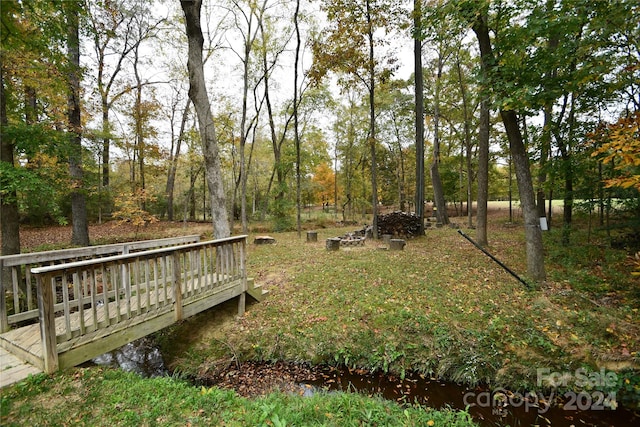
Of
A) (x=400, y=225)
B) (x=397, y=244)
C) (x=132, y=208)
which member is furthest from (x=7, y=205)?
(x=400, y=225)

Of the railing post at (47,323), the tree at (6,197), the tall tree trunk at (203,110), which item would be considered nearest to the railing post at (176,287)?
the railing post at (47,323)

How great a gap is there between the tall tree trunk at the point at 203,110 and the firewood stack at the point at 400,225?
26.2ft

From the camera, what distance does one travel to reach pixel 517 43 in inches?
213

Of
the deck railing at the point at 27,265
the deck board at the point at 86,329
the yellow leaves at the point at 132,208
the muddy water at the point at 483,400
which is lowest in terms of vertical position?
the muddy water at the point at 483,400

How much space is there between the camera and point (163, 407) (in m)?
2.50

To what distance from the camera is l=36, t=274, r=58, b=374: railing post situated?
2480mm

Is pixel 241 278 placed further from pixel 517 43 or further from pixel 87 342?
pixel 517 43

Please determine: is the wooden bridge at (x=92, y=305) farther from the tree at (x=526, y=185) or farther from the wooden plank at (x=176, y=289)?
the tree at (x=526, y=185)

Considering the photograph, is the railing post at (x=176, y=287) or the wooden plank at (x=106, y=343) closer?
the wooden plank at (x=106, y=343)

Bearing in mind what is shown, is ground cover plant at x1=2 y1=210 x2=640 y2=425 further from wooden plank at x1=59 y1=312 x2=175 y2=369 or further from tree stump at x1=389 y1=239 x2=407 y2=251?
tree stump at x1=389 y1=239 x2=407 y2=251

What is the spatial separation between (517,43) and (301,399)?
756 cm

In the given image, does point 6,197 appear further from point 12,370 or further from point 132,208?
point 12,370

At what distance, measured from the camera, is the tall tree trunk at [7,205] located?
550 cm

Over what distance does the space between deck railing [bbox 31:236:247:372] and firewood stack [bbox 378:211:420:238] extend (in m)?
8.28
